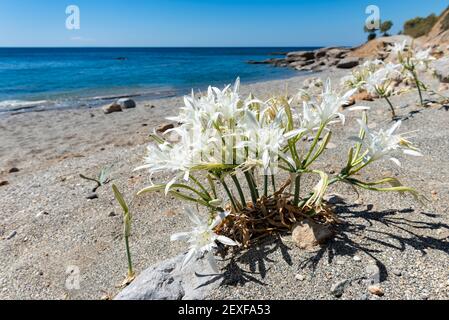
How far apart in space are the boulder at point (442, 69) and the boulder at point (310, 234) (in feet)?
15.0

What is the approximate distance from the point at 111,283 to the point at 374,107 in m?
4.28

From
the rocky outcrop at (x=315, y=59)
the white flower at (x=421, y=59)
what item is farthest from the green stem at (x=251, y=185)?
the rocky outcrop at (x=315, y=59)

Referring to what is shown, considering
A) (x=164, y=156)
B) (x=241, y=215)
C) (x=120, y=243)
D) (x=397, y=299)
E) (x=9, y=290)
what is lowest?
(x=9, y=290)

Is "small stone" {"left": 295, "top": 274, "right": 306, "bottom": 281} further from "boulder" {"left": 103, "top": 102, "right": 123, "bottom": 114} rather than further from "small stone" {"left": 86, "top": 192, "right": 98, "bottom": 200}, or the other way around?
"boulder" {"left": 103, "top": 102, "right": 123, "bottom": 114}

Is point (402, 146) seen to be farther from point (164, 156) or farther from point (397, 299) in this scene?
point (164, 156)

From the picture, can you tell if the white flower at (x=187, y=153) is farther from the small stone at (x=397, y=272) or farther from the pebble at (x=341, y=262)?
the small stone at (x=397, y=272)

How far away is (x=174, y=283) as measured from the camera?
5.66 feet

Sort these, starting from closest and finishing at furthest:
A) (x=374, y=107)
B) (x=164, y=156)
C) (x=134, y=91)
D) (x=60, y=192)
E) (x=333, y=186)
A: (x=164, y=156)
(x=333, y=186)
(x=60, y=192)
(x=374, y=107)
(x=134, y=91)

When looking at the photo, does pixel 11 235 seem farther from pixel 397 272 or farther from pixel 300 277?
pixel 397 272

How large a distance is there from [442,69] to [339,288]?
16.7ft

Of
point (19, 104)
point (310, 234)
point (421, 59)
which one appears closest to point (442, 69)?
point (421, 59)

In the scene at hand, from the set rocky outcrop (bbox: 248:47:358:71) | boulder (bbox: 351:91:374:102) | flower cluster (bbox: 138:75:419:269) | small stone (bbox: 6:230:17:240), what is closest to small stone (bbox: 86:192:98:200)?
small stone (bbox: 6:230:17:240)
